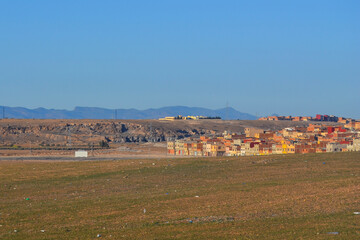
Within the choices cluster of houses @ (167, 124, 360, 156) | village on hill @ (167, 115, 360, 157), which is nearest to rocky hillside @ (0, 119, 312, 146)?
cluster of houses @ (167, 124, 360, 156)

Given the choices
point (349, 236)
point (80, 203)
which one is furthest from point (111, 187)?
point (349, 236)

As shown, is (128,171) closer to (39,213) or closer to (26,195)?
(26,195)

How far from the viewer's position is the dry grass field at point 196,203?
18.3 m

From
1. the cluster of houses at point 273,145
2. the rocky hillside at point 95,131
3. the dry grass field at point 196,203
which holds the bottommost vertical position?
the dry grass field at point 196,203

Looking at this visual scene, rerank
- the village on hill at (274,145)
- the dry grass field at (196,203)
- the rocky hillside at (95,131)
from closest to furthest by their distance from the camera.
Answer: the dry grass field at (196,203)
the village on hill at (274,145)
the rocky hillside at (95,131)

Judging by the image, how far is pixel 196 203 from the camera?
24.5 m

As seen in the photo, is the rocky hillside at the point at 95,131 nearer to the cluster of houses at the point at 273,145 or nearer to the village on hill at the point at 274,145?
the cluster of houses at the point at 273,145

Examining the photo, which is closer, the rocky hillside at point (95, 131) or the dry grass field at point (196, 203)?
the dry grass field at point (196, 203)

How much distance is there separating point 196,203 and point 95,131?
153143 millimetres

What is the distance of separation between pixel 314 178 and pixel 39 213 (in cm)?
1496

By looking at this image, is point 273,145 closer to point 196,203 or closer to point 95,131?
point 196,203

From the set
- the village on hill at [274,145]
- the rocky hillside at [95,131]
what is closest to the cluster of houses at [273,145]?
the village on hill at [274,145]

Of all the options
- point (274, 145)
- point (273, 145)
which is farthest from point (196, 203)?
point (273, 145)

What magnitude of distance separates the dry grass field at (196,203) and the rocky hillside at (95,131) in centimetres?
10477
